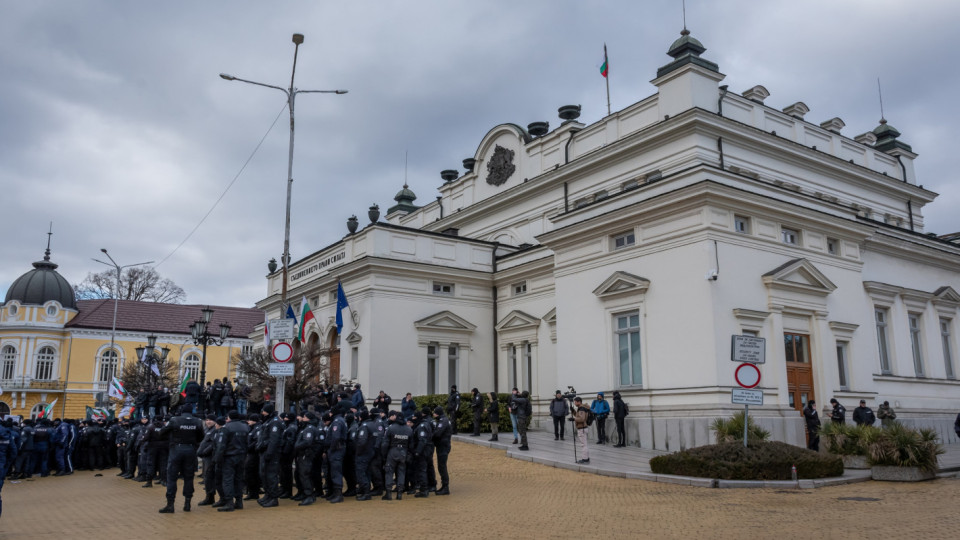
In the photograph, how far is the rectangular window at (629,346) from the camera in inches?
842

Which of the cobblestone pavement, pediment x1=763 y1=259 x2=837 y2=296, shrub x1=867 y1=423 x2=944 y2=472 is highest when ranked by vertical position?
pediment x1=763 y1=259 x2=837 y2=296

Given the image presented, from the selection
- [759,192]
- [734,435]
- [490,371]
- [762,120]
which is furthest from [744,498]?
[762,120]

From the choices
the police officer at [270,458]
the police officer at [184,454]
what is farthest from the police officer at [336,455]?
the police officer at [184,454]

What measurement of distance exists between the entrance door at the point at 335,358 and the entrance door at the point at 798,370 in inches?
640

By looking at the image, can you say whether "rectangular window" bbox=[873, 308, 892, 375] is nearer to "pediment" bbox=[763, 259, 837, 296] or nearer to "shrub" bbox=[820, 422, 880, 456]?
"pediment" bbox=[763, 259, 837, 296]

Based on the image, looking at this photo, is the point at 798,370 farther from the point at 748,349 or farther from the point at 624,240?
the point at 748,349

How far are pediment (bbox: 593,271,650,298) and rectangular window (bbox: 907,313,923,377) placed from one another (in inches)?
457

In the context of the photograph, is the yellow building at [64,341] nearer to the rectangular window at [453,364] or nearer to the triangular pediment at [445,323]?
the rectangular window at [453,364]

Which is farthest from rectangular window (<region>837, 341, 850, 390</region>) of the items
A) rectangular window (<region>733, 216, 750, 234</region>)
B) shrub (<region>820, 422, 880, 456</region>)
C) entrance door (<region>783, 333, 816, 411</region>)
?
shrub (<region>820, 422, 880, 456</region>)

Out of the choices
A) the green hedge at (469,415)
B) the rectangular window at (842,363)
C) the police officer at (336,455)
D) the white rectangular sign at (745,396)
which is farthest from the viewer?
the green hedge at (469,415)

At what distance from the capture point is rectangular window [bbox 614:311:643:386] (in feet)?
70.2

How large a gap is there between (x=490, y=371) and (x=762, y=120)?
48.7ft

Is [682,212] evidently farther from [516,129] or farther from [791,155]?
[516,129]

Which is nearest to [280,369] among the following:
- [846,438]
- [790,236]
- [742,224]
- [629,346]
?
[629,346]
